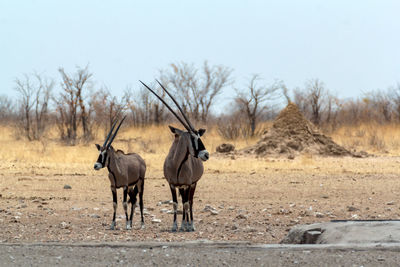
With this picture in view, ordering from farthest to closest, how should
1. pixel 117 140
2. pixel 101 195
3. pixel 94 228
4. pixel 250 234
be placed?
pixel 117 140, pixel 101 195, pixel 94 228, pixel 250 234

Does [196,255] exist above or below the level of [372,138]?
below

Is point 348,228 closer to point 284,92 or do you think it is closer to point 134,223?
point 134,223

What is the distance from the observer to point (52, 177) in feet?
50.1

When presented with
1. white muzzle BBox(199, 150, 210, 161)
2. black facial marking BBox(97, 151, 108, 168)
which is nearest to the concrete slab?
white muzzle BBox(199, 150, 210, 161)

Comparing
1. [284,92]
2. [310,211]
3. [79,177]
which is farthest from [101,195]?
[284,92]

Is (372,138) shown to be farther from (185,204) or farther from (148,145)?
(185,204)

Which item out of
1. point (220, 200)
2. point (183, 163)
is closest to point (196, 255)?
point (183, 163)

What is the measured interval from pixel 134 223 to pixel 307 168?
9.35 meters

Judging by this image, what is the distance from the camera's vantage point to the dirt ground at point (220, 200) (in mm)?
7946

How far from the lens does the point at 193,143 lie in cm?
730

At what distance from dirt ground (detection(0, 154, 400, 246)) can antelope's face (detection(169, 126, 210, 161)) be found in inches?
38.6

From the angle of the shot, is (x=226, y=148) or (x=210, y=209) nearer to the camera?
(x=210, y=209)

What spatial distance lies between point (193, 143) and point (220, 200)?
4453 millimetres

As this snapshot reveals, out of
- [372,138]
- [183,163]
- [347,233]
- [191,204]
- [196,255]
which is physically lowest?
[196,255]
